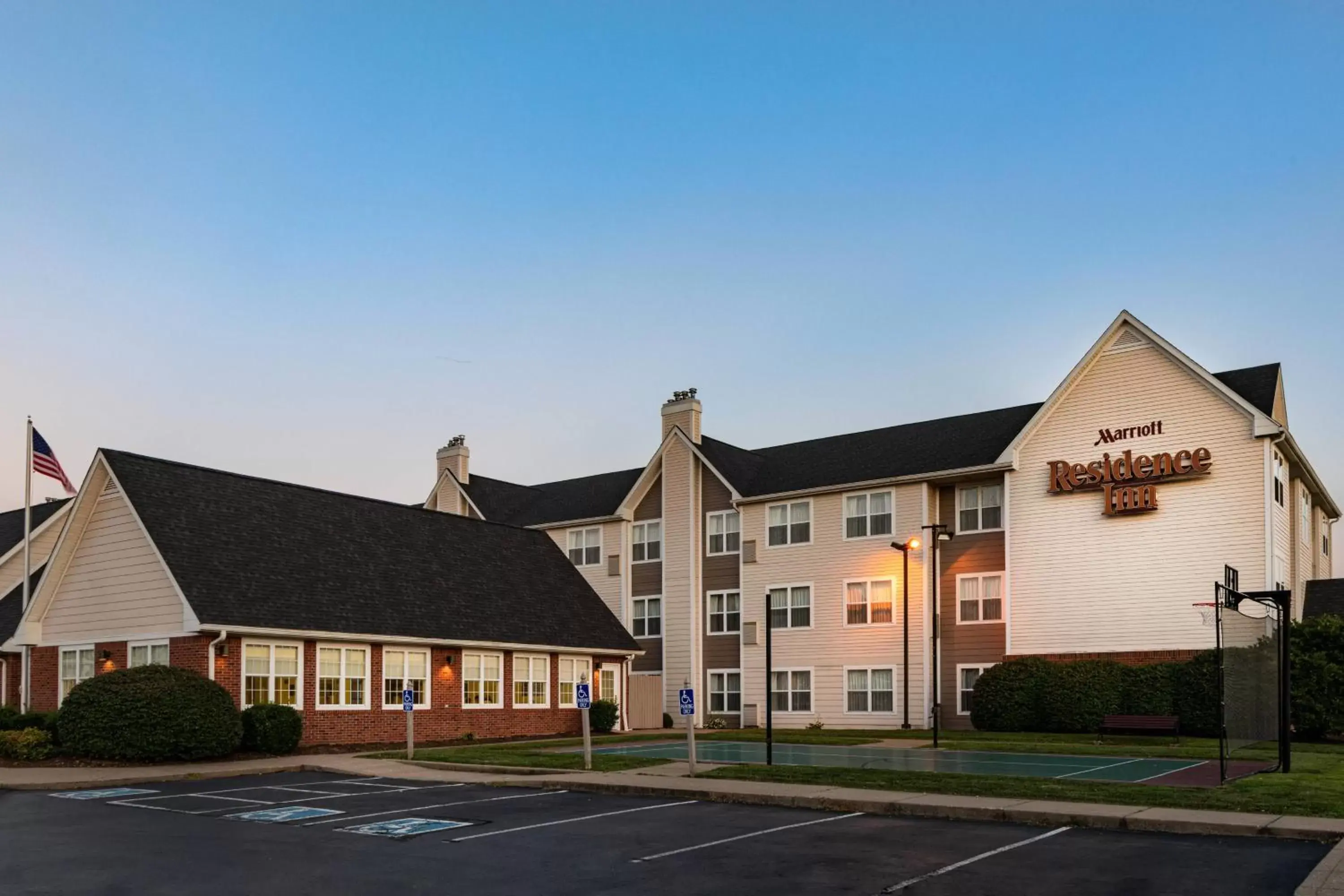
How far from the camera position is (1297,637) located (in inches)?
1325

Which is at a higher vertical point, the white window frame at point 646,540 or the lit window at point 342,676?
the white window frame at point 646,540

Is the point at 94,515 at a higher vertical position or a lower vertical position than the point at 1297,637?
higher

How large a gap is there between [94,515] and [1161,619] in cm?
3080

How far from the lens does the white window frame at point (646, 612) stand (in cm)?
4841

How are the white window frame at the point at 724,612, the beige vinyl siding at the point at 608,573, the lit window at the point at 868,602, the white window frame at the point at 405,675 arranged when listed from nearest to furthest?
the white window frame at the point at 405,675, the lit window at the point at 868,602, the white window frame at the point at 724,612, the beige vinyl siding at the point at 608,573

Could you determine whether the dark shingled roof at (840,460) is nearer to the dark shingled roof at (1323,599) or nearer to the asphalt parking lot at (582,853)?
the dark shingled roof at (1323,599)

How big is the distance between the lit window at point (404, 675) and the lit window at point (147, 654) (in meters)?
5.85

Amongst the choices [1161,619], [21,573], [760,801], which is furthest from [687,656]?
[760,801]

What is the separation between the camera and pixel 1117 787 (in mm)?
19156

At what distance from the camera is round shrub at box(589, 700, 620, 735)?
133 ft

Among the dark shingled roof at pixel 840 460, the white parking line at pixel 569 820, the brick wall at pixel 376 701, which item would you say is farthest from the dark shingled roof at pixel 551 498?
the white parking line at pixel 569 820

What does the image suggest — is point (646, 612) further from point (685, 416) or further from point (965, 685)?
point (965, 685)

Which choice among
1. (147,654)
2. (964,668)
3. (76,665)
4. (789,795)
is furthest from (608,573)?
(789,795)

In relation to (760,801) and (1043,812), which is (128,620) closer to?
(760,801)
